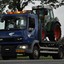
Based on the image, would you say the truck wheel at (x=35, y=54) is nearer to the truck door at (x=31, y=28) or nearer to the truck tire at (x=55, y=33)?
the truck door at (x=31, y=28)

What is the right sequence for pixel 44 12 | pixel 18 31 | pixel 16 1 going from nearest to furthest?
pixel 18 31 → pixel 44 12 → pixel 16 1

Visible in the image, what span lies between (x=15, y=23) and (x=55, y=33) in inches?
140

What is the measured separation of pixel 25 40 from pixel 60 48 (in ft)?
12.9

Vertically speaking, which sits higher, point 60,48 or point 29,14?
point 29,14

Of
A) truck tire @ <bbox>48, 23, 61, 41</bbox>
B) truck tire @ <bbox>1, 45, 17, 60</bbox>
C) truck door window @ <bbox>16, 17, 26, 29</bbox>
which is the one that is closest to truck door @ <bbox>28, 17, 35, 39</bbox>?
truck door window @ <bbox>16, 17, 26, 29</bbox>

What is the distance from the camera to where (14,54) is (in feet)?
78.4

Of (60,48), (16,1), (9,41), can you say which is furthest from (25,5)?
(9,41)

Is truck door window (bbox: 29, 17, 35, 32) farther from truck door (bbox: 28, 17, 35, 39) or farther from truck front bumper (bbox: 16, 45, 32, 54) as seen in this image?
truck front bumper (bbox: 16, 45, 32, 54)

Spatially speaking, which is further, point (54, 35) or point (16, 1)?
point (16, 1)

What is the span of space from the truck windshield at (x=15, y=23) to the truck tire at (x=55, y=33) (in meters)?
2.78

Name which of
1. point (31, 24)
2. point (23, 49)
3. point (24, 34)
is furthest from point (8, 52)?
point (31, 24)

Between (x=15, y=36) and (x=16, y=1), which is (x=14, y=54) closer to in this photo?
(x=15, y=36)

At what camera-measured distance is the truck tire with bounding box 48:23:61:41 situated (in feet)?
85.5

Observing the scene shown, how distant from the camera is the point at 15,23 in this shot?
2391cm
